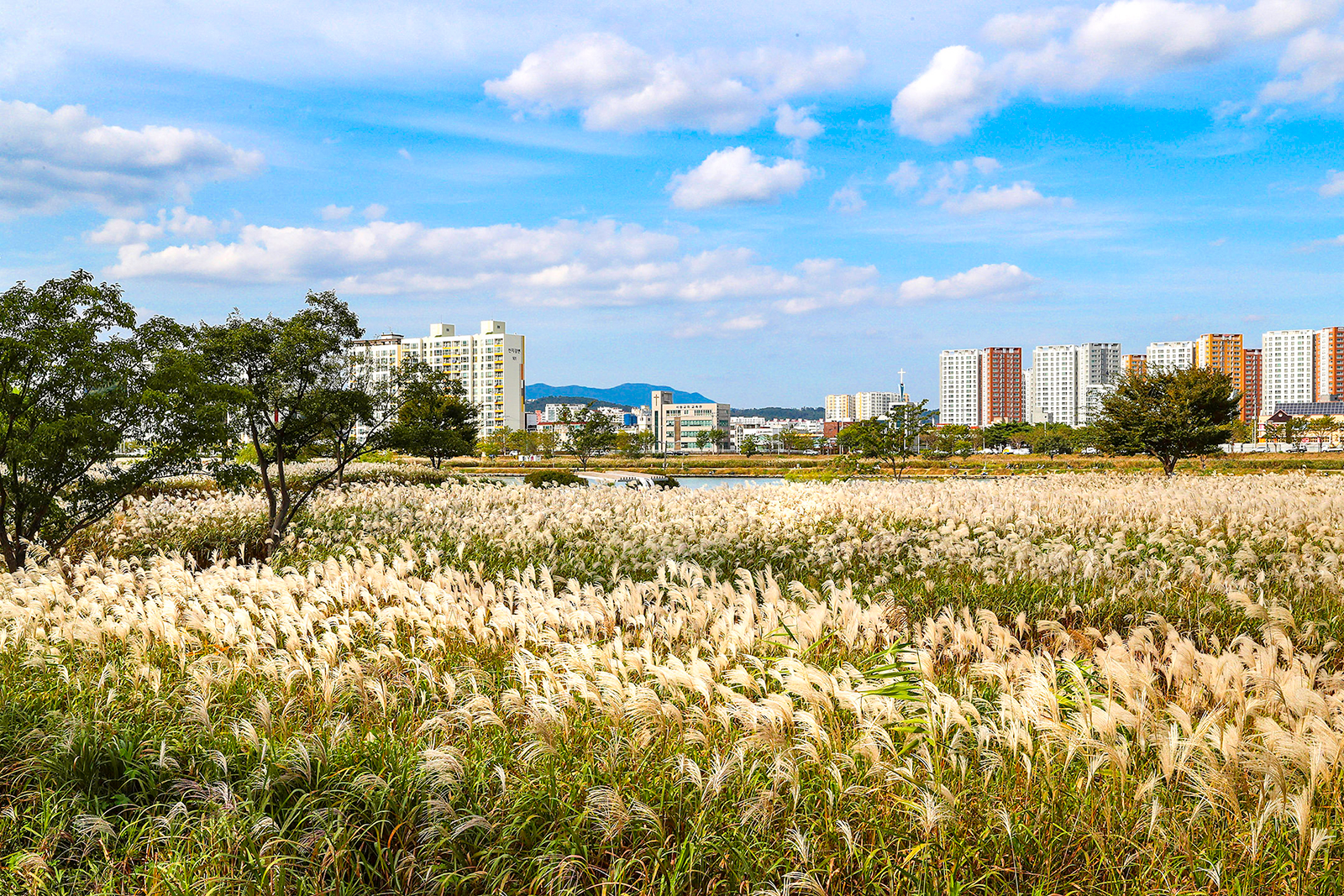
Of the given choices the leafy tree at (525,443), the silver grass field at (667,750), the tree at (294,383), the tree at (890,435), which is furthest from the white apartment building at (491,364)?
the silver grass field at (667,750)

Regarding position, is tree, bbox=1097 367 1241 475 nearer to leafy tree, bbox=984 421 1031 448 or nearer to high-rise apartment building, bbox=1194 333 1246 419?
leafy tree, bbox=984 421 1031 448

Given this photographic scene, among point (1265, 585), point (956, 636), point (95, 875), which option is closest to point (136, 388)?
point (95, 875)

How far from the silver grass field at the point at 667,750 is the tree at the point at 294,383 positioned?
19.3 ft

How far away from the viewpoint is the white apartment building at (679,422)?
621 feet

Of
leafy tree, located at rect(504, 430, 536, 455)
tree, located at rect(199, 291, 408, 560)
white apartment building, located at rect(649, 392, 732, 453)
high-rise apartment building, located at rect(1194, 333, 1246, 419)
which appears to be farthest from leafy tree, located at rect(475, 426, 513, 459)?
high-rise apartment building, located at rect(1194, 333, 1246, 419)

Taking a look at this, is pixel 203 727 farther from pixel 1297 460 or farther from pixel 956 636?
pixel 1297 460

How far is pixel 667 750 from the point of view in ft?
11.8

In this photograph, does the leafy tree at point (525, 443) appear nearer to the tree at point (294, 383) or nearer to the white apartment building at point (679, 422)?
the tree at point (294, 383)

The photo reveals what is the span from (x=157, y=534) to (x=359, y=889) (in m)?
12.5

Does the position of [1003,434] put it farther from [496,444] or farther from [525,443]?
[496,444]

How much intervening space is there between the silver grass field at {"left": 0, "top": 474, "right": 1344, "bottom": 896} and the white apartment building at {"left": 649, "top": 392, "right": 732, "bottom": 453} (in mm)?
179630

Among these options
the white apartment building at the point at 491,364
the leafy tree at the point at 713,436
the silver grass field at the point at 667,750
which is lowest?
the silver grass field at the point at 667,750

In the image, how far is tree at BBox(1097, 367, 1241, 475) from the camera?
29391 millimetres

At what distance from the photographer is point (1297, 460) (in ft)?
151
